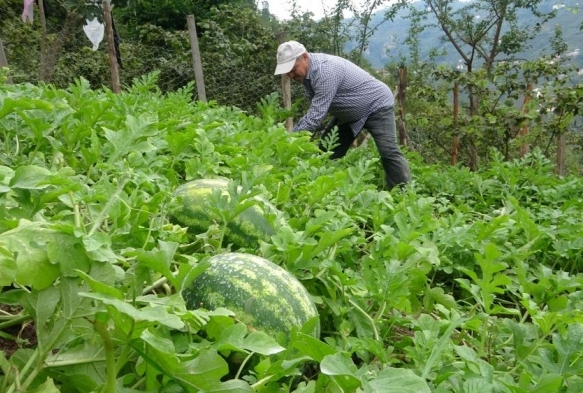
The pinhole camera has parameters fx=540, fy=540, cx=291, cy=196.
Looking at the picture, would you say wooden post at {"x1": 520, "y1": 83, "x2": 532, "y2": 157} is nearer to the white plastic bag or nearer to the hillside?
the hillside

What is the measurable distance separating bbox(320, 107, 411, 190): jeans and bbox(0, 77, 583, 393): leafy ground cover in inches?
85.5

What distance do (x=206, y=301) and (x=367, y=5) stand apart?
555 inches

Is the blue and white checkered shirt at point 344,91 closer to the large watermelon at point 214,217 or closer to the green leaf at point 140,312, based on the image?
the large watermelon at point 214,217

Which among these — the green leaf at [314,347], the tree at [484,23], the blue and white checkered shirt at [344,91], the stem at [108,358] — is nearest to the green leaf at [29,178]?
the stem at [108,358]

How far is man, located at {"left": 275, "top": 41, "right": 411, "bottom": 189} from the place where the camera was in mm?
5082

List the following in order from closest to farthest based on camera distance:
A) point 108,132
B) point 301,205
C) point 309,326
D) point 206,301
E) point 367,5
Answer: point 309,326
point 206,301
point 108,132
point 301,205
point 367,5

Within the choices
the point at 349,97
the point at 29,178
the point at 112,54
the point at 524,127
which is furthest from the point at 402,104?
the point at 29,178

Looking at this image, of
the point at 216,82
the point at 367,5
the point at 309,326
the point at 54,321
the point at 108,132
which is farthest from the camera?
the point at 367,5

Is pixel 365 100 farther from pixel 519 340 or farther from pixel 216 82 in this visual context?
pixel 216 82

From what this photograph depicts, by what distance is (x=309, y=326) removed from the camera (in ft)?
3.65

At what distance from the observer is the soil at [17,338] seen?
1.14 metres

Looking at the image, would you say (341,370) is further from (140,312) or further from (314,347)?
(140,312)

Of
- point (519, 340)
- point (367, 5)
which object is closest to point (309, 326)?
point (519, 340)

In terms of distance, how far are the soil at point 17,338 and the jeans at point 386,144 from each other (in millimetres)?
3894
